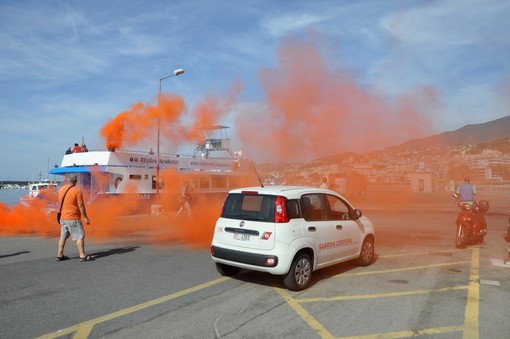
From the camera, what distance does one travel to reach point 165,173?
816 inches

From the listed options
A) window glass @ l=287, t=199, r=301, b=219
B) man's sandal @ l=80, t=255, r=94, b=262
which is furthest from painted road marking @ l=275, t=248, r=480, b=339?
man's sandal @ l=80, t=255, r=94, b=262

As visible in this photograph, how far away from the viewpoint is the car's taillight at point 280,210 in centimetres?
601

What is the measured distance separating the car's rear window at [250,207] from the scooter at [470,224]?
645 cm

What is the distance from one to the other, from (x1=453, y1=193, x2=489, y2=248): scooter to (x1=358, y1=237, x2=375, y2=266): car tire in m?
3.37

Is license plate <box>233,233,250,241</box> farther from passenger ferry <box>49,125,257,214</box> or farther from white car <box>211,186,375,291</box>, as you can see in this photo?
passenger ferry <box>49,125,257,214</box>

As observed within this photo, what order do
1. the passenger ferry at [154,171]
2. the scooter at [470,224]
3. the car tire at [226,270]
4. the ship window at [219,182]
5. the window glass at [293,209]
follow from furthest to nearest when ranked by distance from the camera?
the ship window at [219,182] < the passenger ferry at [154,171] < the scooter at [470,224] < the car tire at [226,270] < the window glass at [293,209]

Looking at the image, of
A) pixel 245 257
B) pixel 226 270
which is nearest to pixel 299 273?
pixel 245 257

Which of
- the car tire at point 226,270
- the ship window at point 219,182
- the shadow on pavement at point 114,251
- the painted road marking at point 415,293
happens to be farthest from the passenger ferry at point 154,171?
the painted road marking at point 415,293

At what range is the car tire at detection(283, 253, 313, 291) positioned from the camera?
597 cm

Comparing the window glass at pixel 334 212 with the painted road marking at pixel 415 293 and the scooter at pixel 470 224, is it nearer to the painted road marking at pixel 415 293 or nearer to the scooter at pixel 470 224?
the painted road marking at pixel 415 293

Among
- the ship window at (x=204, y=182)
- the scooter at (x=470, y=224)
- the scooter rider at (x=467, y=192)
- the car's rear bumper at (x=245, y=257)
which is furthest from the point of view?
the ship window at (x=204, y=182)

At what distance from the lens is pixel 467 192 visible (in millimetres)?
10492

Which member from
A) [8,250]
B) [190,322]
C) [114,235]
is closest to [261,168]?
[114,235]

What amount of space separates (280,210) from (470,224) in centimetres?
663
